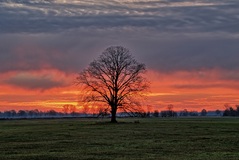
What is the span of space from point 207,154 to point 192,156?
4.47 feet

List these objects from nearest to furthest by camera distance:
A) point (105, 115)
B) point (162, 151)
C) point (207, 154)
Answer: point (207, 154)
point (162, 151)
point (105, 115)

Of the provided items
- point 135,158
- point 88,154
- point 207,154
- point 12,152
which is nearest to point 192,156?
point 207,154

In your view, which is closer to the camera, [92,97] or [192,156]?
[192,156]

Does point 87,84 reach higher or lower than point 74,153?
higher

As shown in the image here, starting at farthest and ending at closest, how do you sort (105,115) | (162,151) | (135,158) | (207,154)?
(105,115) → (162,151) → (207,154) → (135,158)

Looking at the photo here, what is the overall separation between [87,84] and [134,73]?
988cm

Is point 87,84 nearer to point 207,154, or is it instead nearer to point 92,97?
point 92,97

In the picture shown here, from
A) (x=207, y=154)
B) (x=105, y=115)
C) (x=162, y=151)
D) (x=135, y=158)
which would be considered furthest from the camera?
(x=105, y=115)

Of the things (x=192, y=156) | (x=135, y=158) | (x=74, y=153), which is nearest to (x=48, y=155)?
(x=74, y=153)

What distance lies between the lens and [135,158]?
77.9 ft

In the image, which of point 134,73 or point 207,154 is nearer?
point 207,154

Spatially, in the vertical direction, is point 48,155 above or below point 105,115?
below

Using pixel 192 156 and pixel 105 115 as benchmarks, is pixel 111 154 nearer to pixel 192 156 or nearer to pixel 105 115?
pixel 192 156

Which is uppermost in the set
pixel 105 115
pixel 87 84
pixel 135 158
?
pixel 87 84
